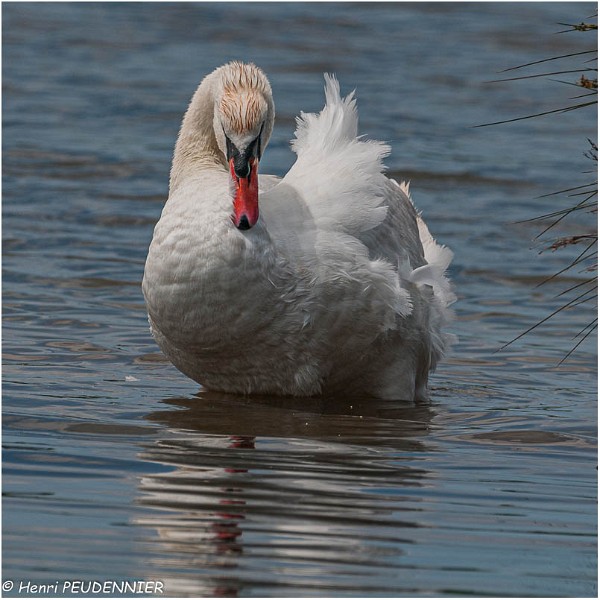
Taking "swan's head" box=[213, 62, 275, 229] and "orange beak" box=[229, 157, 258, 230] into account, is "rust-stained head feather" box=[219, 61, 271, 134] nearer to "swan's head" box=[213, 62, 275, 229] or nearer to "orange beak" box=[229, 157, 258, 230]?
"swan's head" box=[213, 62, 275, 229]

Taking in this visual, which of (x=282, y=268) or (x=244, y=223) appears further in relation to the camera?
(x=282, y=268)

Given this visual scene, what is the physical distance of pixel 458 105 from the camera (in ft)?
60.3

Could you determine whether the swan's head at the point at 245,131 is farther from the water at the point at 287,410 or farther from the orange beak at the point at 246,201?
the water at the point at 287,410

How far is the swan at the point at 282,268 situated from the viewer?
23.0ft

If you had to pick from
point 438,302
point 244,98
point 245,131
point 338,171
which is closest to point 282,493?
point 245,131

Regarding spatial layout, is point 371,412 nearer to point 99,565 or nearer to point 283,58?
point 99,565

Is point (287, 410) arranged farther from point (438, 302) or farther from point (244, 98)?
point (244, 98)

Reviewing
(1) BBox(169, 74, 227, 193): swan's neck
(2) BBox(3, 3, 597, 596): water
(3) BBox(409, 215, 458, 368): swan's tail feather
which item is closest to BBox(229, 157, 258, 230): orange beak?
(1) BBox(169, 74, 227, 193): swan's neck

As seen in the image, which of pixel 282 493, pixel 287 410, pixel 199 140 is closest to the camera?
pixel 282 493

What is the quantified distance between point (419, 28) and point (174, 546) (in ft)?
62.1

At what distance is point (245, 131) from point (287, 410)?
1403mm

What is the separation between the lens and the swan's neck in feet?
25.8

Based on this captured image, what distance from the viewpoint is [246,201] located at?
700cm

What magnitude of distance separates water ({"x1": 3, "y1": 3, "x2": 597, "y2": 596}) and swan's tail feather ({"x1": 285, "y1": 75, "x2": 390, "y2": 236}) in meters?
0.96
